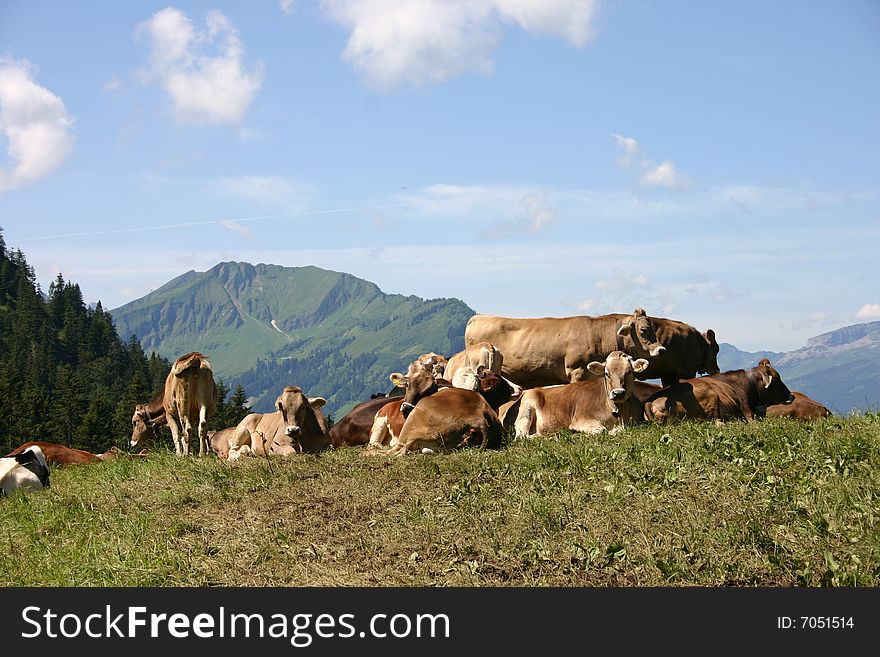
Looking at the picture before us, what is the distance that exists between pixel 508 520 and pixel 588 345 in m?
11.1

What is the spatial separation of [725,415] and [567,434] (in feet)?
10.9

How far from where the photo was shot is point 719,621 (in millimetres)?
7016

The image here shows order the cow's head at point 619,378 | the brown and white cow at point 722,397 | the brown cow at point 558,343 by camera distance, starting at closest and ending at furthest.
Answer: the cow's head at point 619,378, the brown and white cow at point 722,397, the brown cow at point 558,343

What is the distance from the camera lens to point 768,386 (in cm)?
1727

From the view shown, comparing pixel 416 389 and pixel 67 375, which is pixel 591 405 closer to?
pixel 416 389

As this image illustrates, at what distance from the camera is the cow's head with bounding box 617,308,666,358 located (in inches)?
745

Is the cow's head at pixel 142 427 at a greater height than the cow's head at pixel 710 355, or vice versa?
the cow's head at pixel 710 355

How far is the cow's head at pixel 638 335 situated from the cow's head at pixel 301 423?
21.5ft

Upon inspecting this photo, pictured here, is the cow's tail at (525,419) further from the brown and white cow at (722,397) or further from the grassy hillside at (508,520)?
the grassy hillside at (508,520)

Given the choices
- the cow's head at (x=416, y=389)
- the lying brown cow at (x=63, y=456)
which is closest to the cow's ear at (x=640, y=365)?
the cow's head at (x=416, y=389)

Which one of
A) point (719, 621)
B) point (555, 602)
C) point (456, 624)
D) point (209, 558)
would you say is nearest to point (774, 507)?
point (719, 621)

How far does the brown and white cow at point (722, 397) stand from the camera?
15.9m

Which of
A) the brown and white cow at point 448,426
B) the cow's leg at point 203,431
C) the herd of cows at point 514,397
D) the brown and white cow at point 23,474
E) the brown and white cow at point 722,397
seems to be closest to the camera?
the brown and white cow at point 448,426

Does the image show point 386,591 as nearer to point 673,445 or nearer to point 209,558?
point 209,558
